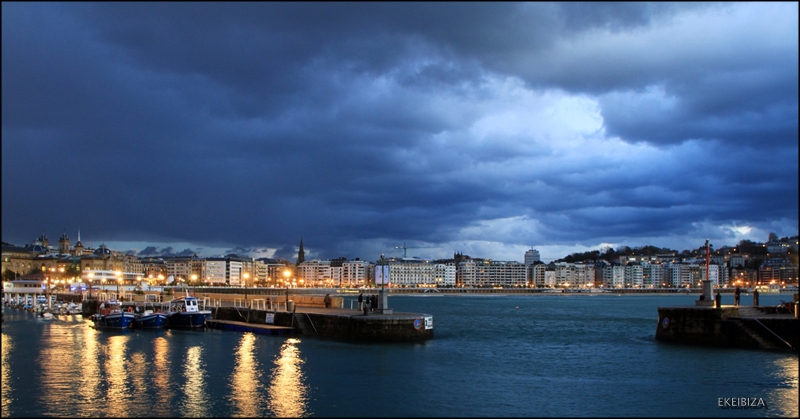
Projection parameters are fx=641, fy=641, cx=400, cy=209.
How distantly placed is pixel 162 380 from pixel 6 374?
7656mm

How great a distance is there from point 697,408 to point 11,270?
187941 mm

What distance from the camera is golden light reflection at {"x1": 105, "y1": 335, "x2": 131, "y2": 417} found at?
22.3 meters

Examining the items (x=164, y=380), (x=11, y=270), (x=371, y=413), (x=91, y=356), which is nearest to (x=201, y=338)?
(x=91, y=356)

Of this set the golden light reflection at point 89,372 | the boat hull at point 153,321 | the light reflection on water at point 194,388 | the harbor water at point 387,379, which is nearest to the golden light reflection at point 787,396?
the harbor water at point 387,379

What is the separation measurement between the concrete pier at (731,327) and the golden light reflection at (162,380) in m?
29.0

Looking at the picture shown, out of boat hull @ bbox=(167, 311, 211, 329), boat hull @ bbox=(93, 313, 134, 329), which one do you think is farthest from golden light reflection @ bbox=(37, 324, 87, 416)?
boat hull @ bbox=(167, 311, 211, 329)

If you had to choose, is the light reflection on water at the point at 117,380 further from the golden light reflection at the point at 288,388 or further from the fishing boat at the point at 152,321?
the fishing boat at the point at 152,321

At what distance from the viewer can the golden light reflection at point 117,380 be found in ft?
73.3

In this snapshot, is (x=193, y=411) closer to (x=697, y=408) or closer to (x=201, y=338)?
(x=697, y=408)

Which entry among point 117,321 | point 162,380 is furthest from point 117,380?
point 117,321

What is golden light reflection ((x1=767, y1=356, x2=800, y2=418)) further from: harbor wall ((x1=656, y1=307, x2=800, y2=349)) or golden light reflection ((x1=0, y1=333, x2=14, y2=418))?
golden light reflection ((x1=0, y1=333, x2=14, y2=418))

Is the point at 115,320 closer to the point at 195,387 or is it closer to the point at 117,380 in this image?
the point at 117,380

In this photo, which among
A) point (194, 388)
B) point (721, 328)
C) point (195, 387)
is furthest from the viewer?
point (721, 328)

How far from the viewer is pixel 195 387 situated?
26.1 meters
